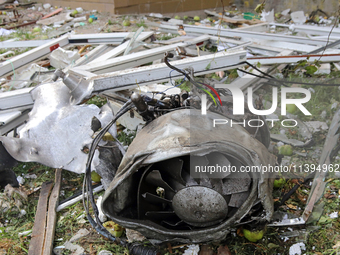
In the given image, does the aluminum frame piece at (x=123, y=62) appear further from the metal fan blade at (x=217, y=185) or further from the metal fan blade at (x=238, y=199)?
the metal fan blade at (x=238, y=199)

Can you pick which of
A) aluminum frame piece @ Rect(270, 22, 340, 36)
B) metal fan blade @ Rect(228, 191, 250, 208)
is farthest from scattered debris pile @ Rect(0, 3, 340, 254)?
aluminum frame piece @ Rect(270, 22, 340, 36)

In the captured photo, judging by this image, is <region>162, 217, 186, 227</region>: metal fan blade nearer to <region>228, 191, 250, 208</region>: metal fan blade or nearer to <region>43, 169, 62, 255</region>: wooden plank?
<region>228, 191, 250, 208</region>: metal fan blade

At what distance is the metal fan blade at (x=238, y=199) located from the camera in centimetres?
209

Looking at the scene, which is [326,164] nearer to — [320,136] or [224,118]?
[224,118]

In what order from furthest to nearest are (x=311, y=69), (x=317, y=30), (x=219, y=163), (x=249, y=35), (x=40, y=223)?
(x=317, y=30)
(x=249, y=35)
(x=311, y=69)
(x=40, y=223)
(x=219, y=163)

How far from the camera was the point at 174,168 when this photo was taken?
2.12 meters

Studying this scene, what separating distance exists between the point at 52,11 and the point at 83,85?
6.28 metres

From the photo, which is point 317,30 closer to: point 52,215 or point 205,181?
point 205,181

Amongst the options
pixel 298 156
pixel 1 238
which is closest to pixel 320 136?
pixel 298 156

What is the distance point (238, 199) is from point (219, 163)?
0.29 metres

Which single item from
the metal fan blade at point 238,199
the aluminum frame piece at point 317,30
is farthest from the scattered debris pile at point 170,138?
the aluminum frame piece at point 317,30

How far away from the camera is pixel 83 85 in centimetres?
305

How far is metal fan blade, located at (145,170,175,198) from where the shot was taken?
6.82 feet

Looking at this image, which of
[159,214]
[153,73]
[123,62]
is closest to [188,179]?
[159,214]
